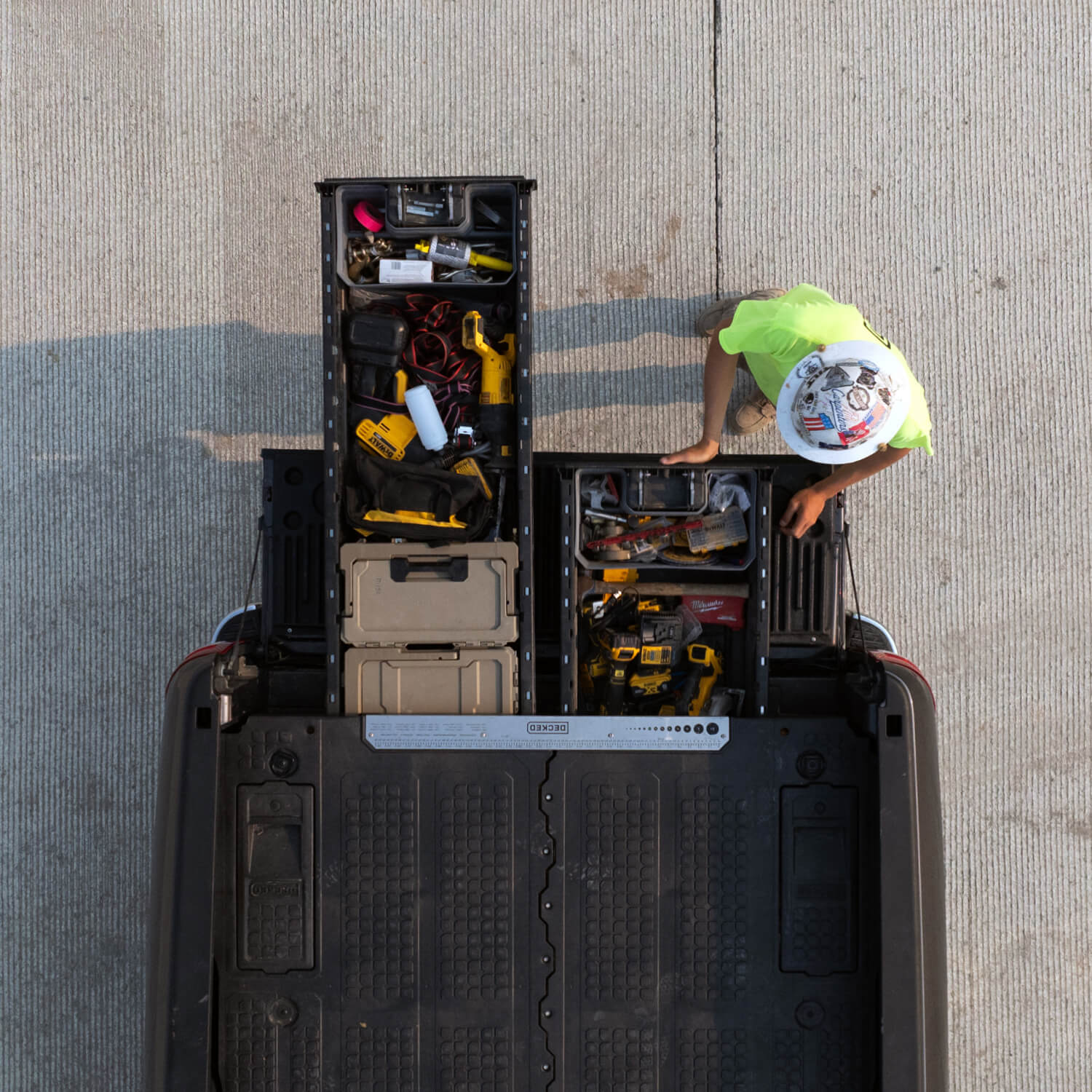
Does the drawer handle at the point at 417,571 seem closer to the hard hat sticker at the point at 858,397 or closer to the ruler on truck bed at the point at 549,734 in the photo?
the ruler on truck bed at the point at 549,734

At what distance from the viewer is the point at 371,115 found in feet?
9.23

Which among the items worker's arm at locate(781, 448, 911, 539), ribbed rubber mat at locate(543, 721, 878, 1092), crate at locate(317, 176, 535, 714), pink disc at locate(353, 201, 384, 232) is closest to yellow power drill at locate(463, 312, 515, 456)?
crate at locate(317, 176, 535, 714)

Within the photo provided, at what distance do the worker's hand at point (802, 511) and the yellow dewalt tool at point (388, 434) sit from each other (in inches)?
42.2

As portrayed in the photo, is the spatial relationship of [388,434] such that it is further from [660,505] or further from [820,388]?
[820,388]

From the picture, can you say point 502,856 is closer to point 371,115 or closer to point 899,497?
point 899,497

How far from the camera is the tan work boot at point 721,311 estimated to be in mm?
2507

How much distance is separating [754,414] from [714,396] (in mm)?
450

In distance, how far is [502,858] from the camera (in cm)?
199

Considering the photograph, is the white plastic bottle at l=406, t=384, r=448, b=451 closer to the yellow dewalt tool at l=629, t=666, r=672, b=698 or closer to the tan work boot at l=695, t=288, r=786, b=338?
the yellow dewalt tool at l=629, t=666, r=672, b=698

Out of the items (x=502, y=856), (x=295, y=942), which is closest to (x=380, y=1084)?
(x=295, y=942)

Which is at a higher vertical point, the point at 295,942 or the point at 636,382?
the point at 636,382

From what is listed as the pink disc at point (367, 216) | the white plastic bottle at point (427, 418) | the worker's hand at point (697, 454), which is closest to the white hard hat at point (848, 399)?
the worker's hand at point (697, 454)

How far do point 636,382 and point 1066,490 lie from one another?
151 cm

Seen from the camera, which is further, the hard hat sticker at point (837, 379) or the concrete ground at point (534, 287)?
the concrete ground at point (534, 287)
